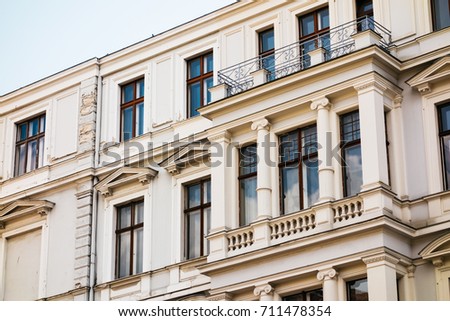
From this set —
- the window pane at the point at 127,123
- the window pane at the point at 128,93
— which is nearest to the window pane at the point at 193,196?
the window pane at the point at 127,123

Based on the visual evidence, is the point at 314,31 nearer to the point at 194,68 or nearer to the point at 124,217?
the point at 194,68

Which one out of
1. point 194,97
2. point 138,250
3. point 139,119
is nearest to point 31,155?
point 139,119

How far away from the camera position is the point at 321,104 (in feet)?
89.2

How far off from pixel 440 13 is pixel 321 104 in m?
3.57

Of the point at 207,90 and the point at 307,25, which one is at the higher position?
the point at 307,25

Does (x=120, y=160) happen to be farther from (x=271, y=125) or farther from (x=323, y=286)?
(x=323, y=286)

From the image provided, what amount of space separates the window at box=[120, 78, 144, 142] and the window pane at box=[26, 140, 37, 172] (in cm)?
344

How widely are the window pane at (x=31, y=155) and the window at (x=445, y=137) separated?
1343cm

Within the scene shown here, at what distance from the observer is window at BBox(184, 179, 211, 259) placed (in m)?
30.0

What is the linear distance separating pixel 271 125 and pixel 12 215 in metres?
9.49

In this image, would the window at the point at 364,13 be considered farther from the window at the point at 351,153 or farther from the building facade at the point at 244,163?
the window at the point at 351,153

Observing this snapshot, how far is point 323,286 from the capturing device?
25.7m

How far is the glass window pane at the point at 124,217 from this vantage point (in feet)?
104
